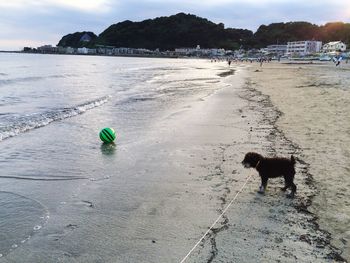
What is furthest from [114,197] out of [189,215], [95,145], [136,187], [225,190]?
[95,145]

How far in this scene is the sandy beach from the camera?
480cm

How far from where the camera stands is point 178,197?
6.59m

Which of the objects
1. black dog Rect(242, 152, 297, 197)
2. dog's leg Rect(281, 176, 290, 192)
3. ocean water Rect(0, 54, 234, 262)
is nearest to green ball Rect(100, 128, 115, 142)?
ocean water Rect(0, 54, 234, 262)

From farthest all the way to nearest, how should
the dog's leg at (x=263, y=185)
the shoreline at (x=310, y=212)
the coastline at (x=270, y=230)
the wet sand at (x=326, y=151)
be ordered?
the dog's leg at (x=263, y=185), the wet sand at (x=326, y=151), the shoreline at (x=310, y=212), the coastline at (x=270, y=230)

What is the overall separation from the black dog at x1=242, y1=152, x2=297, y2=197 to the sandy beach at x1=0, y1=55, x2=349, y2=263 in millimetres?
235

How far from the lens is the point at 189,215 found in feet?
19.1

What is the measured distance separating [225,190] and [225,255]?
2.27 metres

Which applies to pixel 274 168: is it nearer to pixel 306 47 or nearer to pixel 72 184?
pixel 72 184

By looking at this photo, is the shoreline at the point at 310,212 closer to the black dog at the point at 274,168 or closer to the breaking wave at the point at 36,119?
the black dog at the point at 274,168

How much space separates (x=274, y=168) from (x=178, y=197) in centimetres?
174

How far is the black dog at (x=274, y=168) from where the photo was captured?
21.1 feet

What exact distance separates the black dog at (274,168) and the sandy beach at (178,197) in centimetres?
23

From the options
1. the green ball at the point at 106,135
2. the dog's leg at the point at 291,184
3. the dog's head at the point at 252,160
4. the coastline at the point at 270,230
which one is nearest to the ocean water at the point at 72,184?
the green ball at the point at 106,135

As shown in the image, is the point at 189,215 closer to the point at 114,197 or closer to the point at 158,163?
the point at 114,197
